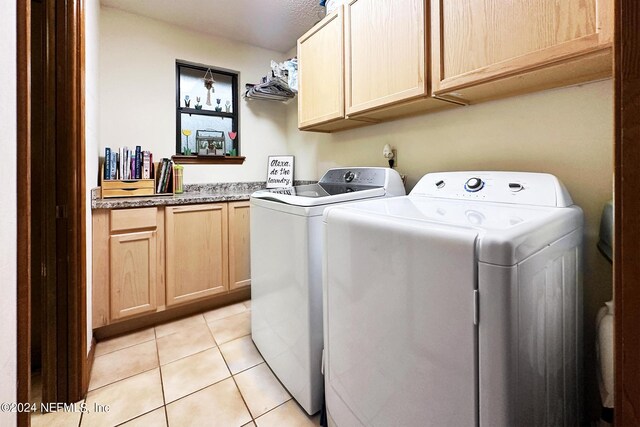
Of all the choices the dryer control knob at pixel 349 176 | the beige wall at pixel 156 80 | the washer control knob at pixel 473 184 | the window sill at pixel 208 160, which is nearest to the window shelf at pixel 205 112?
the beige wall at pixel 156 80

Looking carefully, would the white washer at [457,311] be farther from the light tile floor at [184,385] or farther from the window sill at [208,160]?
the window sill at [208,160]

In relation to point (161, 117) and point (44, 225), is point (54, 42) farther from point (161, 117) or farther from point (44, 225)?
point (161, 117)

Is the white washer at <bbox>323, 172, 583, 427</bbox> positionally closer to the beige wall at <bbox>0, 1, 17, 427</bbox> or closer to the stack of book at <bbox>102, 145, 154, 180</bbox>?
the beige wall at <bbox>0, 1, 17, 427</bbox>

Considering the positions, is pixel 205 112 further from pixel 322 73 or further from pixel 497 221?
pixel 497 221

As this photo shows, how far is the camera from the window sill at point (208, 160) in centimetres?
251

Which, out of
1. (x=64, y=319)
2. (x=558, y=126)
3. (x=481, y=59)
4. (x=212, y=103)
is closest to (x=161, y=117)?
(x=212, y=103)

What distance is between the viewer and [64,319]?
133 centimetres

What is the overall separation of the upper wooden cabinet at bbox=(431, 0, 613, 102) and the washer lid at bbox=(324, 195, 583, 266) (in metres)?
0.48

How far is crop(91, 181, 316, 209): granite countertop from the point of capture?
1806 millimetres

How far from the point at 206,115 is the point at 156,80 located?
0.47 metres

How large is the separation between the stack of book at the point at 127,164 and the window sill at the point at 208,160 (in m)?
0.31

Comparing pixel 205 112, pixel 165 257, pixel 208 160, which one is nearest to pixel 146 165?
pixel 208 160

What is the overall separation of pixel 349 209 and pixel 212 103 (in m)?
2.33
